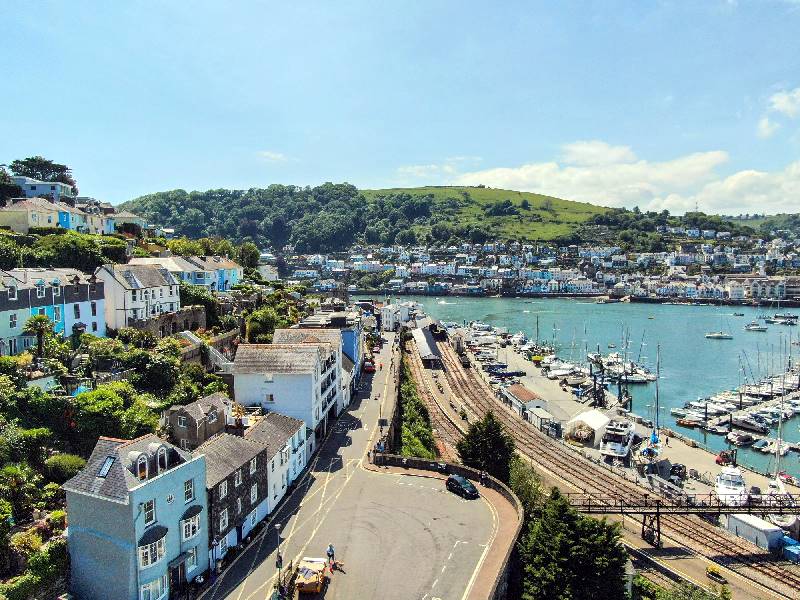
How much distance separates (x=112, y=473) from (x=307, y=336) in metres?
21.9

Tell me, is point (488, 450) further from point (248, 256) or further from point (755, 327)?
point (755, 327)

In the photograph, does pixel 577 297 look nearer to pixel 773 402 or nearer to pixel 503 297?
pixel 503 297

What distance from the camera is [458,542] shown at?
2017 centimetres

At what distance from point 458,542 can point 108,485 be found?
11.2 m

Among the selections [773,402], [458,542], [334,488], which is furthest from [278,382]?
[773,402]

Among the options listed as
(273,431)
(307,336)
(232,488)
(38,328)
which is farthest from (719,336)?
(38,328)

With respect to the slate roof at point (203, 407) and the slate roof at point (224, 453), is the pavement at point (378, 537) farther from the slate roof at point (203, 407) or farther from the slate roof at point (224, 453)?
the slate roof at point (203, 407)

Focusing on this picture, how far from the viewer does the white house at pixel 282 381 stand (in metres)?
30.4

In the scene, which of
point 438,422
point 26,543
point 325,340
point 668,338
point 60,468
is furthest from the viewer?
point 668,338

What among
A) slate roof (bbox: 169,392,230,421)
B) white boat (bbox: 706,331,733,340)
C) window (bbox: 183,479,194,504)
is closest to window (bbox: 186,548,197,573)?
window (bbox: 183,479,194,504)

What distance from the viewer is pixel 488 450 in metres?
29.0

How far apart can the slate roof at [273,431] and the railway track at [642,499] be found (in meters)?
14.6

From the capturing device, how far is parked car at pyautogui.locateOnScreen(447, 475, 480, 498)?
24.1m

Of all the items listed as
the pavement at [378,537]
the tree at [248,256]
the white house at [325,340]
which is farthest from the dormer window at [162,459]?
the tree at [248,256]
